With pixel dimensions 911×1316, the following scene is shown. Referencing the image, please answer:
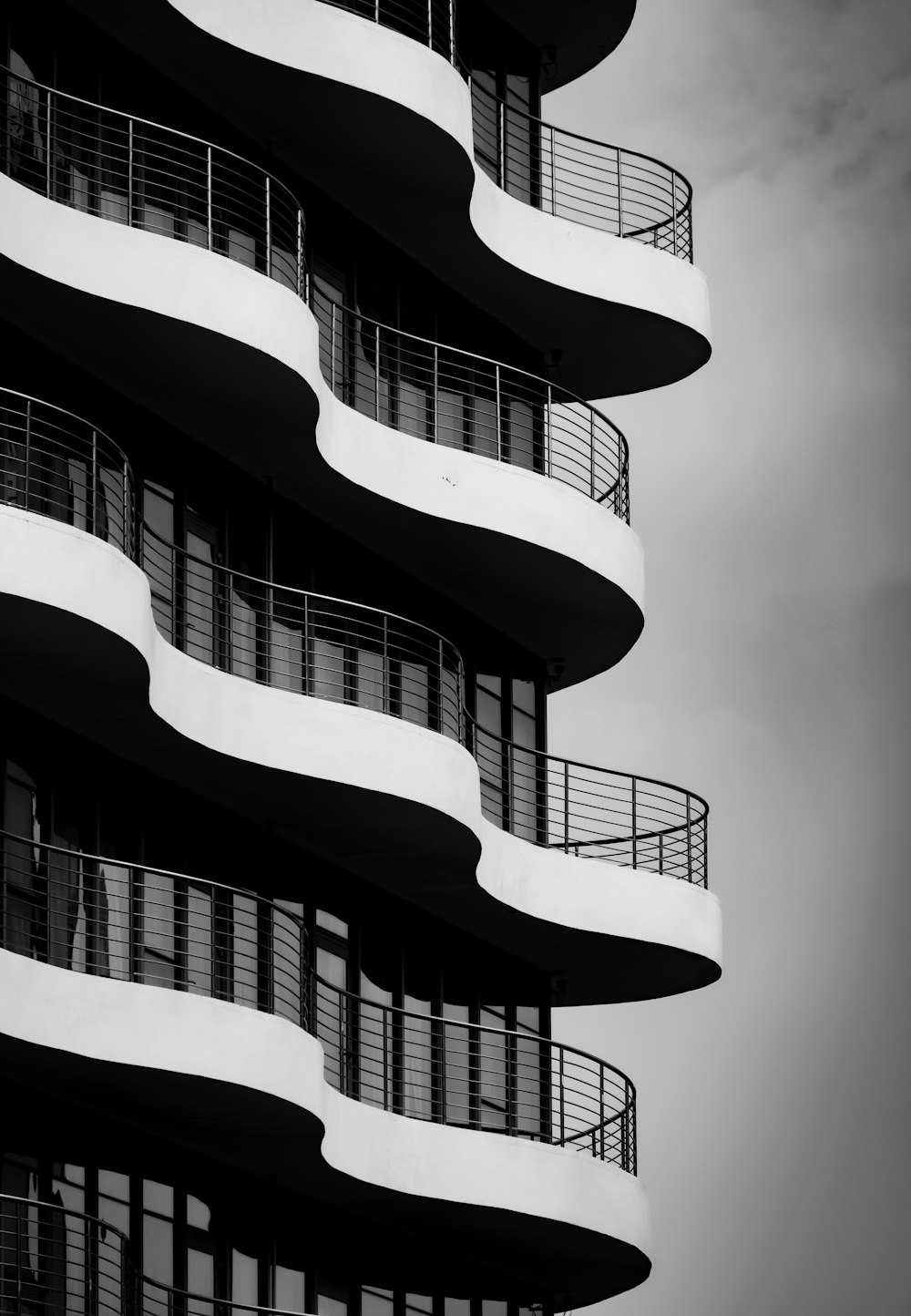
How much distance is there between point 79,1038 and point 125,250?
26.8 feet

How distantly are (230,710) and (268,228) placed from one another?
5334 mm

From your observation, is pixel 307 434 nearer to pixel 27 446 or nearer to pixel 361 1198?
pixel 27 446

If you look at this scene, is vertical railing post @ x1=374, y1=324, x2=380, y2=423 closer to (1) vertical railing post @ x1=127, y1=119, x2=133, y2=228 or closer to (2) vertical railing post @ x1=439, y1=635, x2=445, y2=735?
(2) vertical railing post @ x1=439, y1=635, x2=445, y2=735

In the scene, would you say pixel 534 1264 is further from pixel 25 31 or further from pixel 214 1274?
pixel 25 31

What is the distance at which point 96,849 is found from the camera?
29750 millimetres

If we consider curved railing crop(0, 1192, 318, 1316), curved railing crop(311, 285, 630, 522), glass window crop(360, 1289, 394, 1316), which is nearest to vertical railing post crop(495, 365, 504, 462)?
curved railing crop(311, 285, 630, 522)

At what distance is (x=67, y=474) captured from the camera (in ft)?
97.0

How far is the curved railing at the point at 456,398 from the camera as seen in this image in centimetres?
3450

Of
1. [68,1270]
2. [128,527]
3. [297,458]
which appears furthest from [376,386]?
[68,1270]

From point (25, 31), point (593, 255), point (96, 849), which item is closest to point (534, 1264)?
point (96, 849)

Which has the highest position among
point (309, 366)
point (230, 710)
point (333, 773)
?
point (309, 366)

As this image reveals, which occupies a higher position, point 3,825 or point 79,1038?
point 3,825

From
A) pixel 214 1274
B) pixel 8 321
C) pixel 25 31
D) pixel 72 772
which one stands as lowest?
pixel 214 1274

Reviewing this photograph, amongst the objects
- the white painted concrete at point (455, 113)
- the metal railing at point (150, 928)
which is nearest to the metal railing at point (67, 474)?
the metal railing at point (150, 928)
